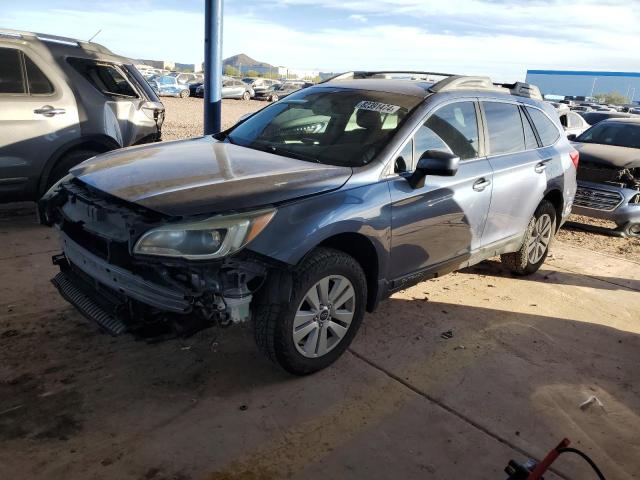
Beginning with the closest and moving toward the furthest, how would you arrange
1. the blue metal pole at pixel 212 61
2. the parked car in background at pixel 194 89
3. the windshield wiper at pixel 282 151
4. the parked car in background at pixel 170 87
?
1. the windshield wiper at pixel 282 151
2. the blue metal pole at pixel 212 61
3. the parked car in background at pixel 170 87
4. the parked car in background at pixel 194 89

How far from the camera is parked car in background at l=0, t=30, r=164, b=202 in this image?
551 centimetres

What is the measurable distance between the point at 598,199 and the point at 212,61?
561cm

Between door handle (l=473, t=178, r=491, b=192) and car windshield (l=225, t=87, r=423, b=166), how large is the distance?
0.79m

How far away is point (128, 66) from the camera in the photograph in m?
6.57

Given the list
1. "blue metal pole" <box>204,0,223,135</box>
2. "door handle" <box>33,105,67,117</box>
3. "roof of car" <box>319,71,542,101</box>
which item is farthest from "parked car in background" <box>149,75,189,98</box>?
"roof of car" <box>319,71,542,101</box>

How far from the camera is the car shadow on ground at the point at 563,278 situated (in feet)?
18.3

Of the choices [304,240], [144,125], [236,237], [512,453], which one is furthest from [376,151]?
[144,125]

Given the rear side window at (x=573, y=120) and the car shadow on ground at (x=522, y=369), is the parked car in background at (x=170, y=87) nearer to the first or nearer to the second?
the rear side window at (x=573, y=120)

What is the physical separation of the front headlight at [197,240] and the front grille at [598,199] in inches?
260

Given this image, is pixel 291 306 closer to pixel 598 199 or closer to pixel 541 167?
pixel 541 167

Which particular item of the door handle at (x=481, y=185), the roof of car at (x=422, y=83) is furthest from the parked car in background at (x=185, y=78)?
the door handle at (x=481, y=185)

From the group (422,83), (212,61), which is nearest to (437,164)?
(422,83)

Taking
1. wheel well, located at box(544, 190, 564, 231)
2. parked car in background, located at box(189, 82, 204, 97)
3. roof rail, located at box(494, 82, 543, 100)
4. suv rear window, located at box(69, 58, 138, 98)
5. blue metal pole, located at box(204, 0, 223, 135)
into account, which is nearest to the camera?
roof rail, located at box(494, 82, 543, 100)

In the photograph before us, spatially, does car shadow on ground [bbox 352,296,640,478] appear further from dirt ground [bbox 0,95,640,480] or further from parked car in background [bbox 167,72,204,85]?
parked car in background [bbox 167,72,204,85]
